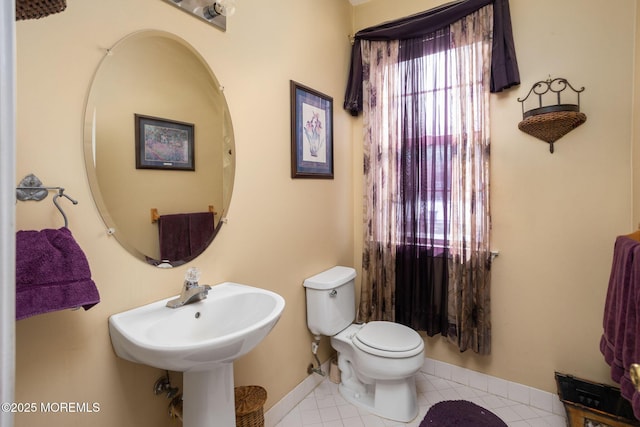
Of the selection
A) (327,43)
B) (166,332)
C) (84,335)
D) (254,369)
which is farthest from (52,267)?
(327,43)

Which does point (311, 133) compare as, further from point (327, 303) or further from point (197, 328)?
point (197, 328)

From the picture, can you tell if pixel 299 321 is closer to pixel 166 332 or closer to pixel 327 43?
pixel 166 332

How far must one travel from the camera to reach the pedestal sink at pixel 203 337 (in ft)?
2.97

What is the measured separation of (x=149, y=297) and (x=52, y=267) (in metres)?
0.39

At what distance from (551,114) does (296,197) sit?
1474 mm

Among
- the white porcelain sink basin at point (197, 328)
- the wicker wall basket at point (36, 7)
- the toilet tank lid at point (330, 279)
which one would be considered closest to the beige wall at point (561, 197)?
the toilet tank lid at point (330, 279)

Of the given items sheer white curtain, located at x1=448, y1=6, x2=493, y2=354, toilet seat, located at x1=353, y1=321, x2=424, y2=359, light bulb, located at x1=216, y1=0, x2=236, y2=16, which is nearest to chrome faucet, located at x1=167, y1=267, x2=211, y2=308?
toilet seat, located at x1=353, y1=321, x2=424, y2=359

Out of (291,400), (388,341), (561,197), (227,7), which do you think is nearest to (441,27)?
(561,197)

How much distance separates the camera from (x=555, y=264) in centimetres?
182

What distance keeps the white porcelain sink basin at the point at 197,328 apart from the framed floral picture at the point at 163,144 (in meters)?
0.55

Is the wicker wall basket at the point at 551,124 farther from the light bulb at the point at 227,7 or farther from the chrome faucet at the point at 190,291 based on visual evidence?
the chrome faucet at the point at 190,291

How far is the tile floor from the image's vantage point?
176 cm

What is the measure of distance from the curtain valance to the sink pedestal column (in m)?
1.95

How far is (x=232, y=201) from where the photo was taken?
59.1 inches
